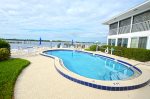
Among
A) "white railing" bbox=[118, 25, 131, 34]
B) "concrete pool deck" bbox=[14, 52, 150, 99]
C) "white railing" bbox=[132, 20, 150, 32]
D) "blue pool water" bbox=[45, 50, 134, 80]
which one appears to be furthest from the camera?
"white railing" bbox=[118, 25, 131, 34]

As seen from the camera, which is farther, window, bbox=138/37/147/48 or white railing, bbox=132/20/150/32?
window, bbox=138/37/147/48

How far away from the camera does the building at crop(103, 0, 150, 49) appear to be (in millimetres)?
14352

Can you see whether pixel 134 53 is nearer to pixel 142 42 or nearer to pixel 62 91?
pixel 142 42

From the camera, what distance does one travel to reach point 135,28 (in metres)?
16.7

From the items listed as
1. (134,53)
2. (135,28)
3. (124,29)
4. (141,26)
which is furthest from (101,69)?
(124,29)

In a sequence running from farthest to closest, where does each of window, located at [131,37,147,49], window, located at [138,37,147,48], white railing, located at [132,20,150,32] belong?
1. window, located at [131,37,147,49]
2. window, located at [138,37,147,48]
3. white railing, located at [132,20,150,32]

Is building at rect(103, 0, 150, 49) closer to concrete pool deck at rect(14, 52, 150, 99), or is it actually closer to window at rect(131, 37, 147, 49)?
window at rect(131, 37, 147, 49)

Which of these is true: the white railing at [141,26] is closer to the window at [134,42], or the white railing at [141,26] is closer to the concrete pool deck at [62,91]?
the window at [134,42]

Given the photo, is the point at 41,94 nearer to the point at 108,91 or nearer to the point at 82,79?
the point at 82,79

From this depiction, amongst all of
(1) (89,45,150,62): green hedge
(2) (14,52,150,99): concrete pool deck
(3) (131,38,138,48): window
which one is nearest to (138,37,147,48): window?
(3) (131,38,138,48): window

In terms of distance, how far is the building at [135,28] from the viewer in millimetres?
14352

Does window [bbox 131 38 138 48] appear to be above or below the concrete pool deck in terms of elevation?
above

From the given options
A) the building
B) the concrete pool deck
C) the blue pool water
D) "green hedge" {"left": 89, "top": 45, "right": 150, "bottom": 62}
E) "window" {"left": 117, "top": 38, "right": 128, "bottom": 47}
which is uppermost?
the building

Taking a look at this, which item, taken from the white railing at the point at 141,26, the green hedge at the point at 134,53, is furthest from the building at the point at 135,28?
the green hedge at the point at 134,53
